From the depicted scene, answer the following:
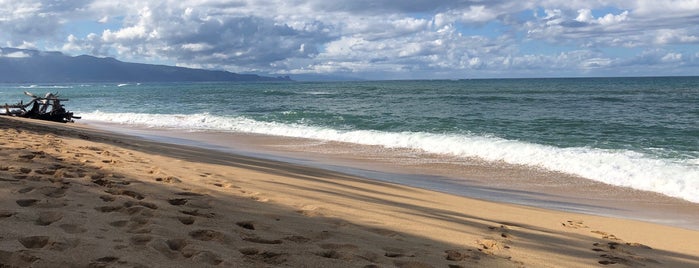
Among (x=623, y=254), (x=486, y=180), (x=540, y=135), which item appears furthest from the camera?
(x=540, y=135)

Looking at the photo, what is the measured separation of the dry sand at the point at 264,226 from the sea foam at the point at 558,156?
155 inches

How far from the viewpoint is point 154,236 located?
13.6 ft

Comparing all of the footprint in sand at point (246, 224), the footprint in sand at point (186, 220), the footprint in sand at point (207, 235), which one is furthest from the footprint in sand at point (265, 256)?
the footprint in sand at point (186, 220)

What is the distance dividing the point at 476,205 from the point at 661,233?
2.49 metres

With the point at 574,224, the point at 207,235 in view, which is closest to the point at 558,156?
the point at 574,224

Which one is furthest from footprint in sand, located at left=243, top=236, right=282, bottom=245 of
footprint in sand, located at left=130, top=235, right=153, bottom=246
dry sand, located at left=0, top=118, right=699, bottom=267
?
footprint in sand, located at left=130, top=235, right=153, bottom=246

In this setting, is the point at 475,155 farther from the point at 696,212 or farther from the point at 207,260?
the point at 207,260

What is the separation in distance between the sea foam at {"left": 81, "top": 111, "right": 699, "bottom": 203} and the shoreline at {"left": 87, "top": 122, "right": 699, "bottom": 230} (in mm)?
566

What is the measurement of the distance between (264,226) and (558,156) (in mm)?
11072

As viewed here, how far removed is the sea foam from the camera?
418 inches

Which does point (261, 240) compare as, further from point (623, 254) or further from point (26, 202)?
point (623, 254)

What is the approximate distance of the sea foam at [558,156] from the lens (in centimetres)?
1062

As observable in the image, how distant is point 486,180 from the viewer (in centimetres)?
1102

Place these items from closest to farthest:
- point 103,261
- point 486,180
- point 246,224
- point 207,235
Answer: point 103,261, point 207,235, point 246,224, point 486,180
